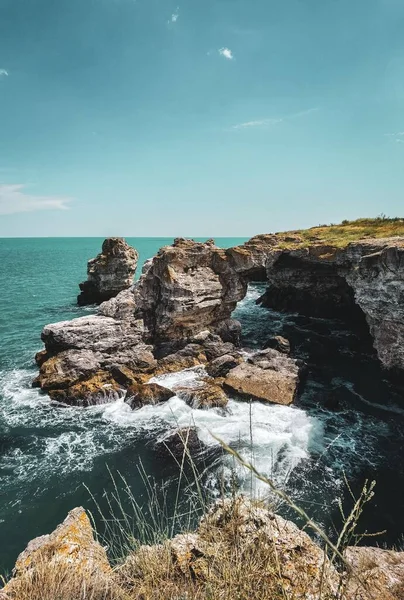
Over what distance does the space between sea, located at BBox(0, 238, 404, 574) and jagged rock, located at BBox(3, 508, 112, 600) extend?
9.32 feet

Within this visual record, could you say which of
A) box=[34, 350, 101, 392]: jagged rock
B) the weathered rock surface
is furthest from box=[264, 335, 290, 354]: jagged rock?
box=[34, 350, 101, 392]: jagged rock

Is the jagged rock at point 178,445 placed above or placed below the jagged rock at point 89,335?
below

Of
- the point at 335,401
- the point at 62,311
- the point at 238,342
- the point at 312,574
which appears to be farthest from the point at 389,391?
the point at 62,311

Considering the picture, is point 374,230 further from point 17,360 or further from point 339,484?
point 17,360

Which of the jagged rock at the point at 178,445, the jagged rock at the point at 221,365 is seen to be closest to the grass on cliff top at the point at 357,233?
the jagged rock at the point at 221,365

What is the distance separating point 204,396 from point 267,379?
5191 millimetres

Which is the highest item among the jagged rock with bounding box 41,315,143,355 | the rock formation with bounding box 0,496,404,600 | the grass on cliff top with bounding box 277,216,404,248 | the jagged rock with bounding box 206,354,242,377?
the grass on cliff top with bounding box 277,216,404,248

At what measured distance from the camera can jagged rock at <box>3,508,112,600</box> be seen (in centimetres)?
460

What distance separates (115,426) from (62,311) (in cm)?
3501

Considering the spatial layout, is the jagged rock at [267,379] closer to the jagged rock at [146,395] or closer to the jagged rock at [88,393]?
the jagged rock at [146,395]

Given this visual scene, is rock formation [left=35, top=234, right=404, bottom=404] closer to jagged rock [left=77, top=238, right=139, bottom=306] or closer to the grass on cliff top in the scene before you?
the grass on cliff top

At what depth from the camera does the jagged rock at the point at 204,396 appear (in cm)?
2273

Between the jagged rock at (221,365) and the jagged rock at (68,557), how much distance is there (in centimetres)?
2013

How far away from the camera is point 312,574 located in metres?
4.93
